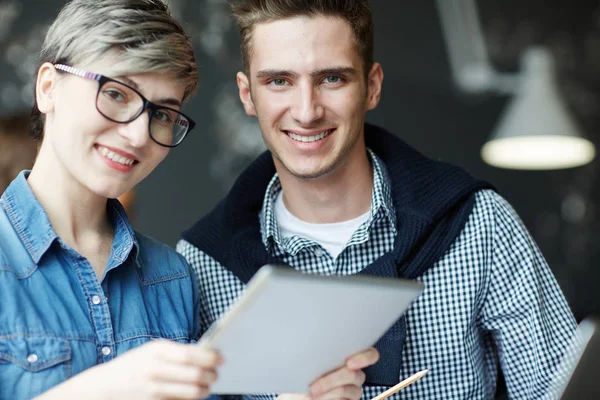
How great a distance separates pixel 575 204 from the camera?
188 inches

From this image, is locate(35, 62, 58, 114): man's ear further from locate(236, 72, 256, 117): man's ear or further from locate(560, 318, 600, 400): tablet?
locate(560, 318, 600, 400): tablet

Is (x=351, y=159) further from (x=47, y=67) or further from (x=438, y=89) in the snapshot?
(x=438, y=89)

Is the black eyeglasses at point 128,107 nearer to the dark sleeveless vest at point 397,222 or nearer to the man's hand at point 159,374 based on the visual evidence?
the man's hand at point 159,374

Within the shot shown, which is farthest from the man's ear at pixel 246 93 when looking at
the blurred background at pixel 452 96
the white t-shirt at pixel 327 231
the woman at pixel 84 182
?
the blurred background at pixel 452 96

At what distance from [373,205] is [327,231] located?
16cm

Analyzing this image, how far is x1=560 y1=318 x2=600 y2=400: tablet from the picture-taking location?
1.21 meters

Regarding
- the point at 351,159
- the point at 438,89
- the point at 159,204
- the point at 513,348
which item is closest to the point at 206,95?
the point at 159,204

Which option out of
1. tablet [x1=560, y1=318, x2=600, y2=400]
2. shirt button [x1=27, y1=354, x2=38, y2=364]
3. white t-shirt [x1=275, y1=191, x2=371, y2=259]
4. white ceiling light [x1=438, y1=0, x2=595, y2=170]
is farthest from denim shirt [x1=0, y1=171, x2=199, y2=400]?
white ceiling light [x1=438, y1=0, x2=595, y2=170]

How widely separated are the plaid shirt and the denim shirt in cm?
49

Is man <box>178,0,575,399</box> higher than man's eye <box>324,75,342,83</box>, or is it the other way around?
man's eye <box>324,75,342,83</box>

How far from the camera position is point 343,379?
1538 millimetres

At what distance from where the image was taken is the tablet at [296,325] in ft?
3.75

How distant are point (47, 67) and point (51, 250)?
0.35m

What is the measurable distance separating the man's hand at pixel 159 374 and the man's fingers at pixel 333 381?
0.36m
